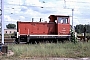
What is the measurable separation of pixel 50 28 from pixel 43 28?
32.8 inches

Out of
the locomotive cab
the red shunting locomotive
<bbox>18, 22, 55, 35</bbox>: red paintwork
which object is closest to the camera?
the red shunting locomotive

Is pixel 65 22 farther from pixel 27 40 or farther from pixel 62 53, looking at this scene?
pixel 62 53

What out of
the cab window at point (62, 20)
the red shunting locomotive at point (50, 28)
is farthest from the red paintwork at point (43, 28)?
the cab window at point (62, 20)

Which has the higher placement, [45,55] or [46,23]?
[46,23]

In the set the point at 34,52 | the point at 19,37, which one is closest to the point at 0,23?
the point at 34,52

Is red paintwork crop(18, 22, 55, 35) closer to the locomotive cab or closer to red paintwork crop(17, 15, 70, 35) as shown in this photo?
red paintwork crop(17, 15, 70, 35)

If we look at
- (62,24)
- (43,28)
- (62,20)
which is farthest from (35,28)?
(62,20)

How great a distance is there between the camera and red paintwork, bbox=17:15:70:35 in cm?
2358

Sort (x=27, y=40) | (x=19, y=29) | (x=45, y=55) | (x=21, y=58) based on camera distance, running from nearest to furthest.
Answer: (x=21, y=58)
(x=45, y=55)
(x=27, y=40)
(x=19, y=29)

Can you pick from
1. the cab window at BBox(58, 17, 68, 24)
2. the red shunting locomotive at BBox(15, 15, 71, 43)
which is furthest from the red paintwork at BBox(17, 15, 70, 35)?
the cab window at BBox(58, 17, 68, 24)

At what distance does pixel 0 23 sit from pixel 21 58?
2964mm

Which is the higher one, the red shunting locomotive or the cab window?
the cab window

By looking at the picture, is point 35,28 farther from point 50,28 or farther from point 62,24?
point 62,24

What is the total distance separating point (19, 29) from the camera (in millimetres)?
23500
